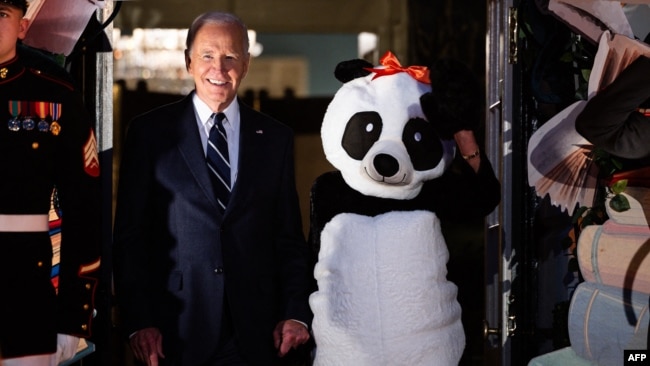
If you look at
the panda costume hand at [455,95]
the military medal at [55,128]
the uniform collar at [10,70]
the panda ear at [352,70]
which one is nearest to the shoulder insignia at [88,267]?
the military medal at [55,128]

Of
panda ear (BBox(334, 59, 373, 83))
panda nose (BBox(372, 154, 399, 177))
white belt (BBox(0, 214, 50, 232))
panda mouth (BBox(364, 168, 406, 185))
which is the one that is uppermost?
panda ear (BBox(334, 59, 373, 83))

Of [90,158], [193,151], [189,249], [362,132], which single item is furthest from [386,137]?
[90,158]

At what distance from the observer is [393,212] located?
3.47m

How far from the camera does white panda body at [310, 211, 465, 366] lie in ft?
11.1

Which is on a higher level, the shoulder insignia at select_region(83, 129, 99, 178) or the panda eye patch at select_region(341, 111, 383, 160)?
the panda eye patch at select_region(341, 111, 383, 160)

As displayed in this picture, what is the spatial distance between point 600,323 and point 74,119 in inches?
78.3

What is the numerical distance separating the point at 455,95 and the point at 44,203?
4.61 feet

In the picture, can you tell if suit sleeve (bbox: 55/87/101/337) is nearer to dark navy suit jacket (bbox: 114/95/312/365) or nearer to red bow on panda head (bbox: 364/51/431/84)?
dark navy suit jacket (bbox: 114/95/312/365)

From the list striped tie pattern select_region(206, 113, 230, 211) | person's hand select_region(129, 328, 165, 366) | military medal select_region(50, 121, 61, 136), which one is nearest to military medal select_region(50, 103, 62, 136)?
military medal select_region(50, 121, 61, 136)

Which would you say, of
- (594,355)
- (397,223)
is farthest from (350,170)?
(594,355)

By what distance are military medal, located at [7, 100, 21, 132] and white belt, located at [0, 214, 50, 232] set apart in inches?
10.9

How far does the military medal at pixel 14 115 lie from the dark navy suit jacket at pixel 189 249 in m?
0.48

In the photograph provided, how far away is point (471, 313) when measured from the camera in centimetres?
809

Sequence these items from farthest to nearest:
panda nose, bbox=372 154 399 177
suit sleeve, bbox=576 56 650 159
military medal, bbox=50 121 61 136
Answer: suit sleeve, bbox=576 56 650 159 < panda nose, bbox=372 154 399 177 < military medal, bbox=50 121 61 136
